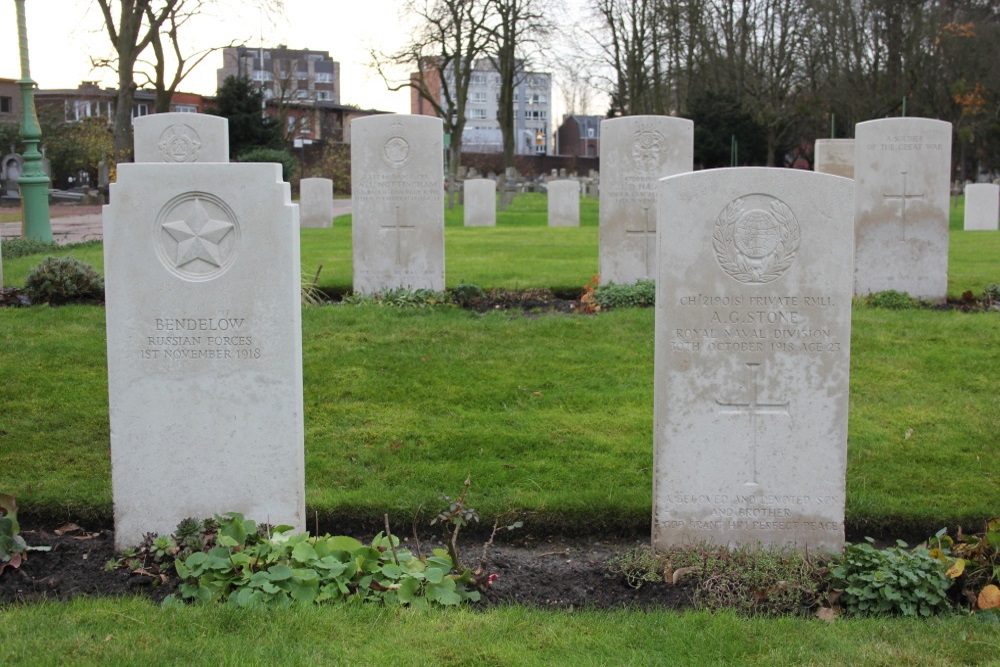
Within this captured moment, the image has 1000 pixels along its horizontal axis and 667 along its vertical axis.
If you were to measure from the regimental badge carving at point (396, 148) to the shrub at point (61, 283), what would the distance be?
11.2 ft

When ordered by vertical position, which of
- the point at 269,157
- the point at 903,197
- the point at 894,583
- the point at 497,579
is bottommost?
the point at 497,579

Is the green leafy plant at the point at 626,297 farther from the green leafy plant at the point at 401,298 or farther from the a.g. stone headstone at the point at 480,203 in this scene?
the a.g. stone headstone at the point at 480,203

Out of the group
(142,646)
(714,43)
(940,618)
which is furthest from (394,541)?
(714,43)

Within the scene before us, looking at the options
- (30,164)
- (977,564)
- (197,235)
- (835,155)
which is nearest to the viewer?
(977,564)

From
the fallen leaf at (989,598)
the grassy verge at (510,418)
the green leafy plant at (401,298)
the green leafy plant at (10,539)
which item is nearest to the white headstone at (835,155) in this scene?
the grassy verge at (510,418)

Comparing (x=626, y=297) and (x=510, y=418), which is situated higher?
(x=626, y=297)

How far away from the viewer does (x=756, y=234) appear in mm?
4758

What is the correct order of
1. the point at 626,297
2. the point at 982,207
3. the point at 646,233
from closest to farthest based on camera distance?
the point at 626,297, the point at 646,233, the point at 982,207

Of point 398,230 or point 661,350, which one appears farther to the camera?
point 398,230

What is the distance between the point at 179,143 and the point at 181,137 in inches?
3.2

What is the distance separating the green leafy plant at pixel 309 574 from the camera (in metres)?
4.31

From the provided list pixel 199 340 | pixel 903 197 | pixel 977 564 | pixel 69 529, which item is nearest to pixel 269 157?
pixel 903 197

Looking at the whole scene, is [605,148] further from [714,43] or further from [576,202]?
[714,43]

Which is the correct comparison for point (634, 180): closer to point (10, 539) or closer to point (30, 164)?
point (10, 539)
